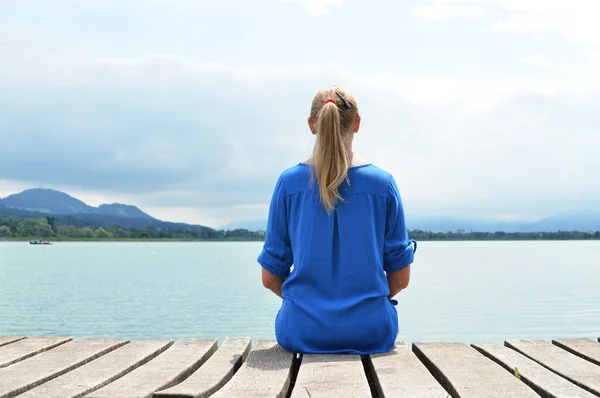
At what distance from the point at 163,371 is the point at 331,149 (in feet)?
5.28

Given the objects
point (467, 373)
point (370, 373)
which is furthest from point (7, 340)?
point (467, 373)

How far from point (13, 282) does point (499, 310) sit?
89.5 ft

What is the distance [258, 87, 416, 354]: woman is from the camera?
4316 millimetres

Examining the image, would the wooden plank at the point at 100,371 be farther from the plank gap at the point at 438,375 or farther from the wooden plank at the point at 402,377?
the plank gap at the point at 438,375

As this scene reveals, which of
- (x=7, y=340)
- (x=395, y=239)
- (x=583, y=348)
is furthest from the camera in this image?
(x=7, y=340)

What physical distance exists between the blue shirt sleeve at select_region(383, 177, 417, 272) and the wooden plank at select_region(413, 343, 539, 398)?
0.59m

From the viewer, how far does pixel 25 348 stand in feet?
15.8

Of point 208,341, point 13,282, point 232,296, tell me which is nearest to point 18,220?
point 13,282

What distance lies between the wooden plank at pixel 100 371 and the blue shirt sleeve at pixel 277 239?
96 centimetres

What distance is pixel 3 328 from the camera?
19.0 metres

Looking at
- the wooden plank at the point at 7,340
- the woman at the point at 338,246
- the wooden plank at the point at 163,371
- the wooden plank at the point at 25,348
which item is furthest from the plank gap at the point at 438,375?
the wooden plank at the point at 7,340

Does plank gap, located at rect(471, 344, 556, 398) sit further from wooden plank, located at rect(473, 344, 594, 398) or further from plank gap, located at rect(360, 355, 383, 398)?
plank gap, located at rect(360, 355, 383, 398)

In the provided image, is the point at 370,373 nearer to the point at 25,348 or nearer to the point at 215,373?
the point at 215,373

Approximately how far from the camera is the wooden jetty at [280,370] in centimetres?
337
